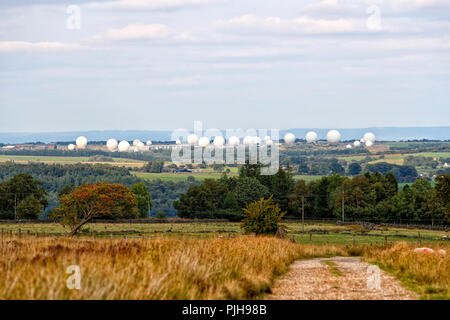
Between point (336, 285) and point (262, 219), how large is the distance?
2201 cm

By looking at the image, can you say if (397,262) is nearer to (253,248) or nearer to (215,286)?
(253,248)

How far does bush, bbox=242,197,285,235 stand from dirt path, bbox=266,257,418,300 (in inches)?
650

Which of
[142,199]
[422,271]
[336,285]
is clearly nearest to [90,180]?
[142,199]

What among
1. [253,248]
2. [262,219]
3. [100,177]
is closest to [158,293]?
[253,248]

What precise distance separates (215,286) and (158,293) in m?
1.97

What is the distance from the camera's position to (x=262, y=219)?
3834 centimetres

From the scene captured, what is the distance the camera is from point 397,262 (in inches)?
830

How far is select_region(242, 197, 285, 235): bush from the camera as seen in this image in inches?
1505
